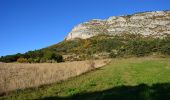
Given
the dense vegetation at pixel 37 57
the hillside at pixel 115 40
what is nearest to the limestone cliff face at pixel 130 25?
the hillside at pixel 115 40

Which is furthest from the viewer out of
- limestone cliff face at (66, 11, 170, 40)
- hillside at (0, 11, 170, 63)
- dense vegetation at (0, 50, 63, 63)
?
limestone cliff face at (66, 11, 170, 40)

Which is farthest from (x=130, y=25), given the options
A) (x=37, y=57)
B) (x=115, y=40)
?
(x=37, y=57)

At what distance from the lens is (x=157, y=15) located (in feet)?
516

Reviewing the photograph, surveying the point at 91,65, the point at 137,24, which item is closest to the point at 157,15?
the point at 137,24

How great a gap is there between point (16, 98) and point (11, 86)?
113 inches

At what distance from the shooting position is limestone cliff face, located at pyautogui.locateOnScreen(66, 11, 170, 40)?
439ft

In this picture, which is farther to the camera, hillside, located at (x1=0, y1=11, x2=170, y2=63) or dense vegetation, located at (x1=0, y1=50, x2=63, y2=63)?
hillside, located at (x1=0, y1=11, x2=170, y2=63)

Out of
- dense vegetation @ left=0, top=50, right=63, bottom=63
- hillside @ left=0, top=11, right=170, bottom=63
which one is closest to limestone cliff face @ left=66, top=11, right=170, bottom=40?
hillside @ left=0, top=11, right=170, bottom=63

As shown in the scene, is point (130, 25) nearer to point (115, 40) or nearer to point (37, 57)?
point (115, 40)

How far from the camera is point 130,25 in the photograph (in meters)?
146

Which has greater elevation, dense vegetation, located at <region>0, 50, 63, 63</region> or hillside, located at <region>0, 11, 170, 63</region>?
hillside, located at <region>0, 11, 170, 63</region>

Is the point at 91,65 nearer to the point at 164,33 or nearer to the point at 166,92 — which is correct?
the point at 166,92

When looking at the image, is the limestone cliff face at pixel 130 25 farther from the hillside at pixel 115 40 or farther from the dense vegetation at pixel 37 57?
the dense vegetation at pixel 37 57

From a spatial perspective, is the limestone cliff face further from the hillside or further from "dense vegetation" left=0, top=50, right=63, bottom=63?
"dense vegetation" left=0, top=50, right=63, bottom=63
